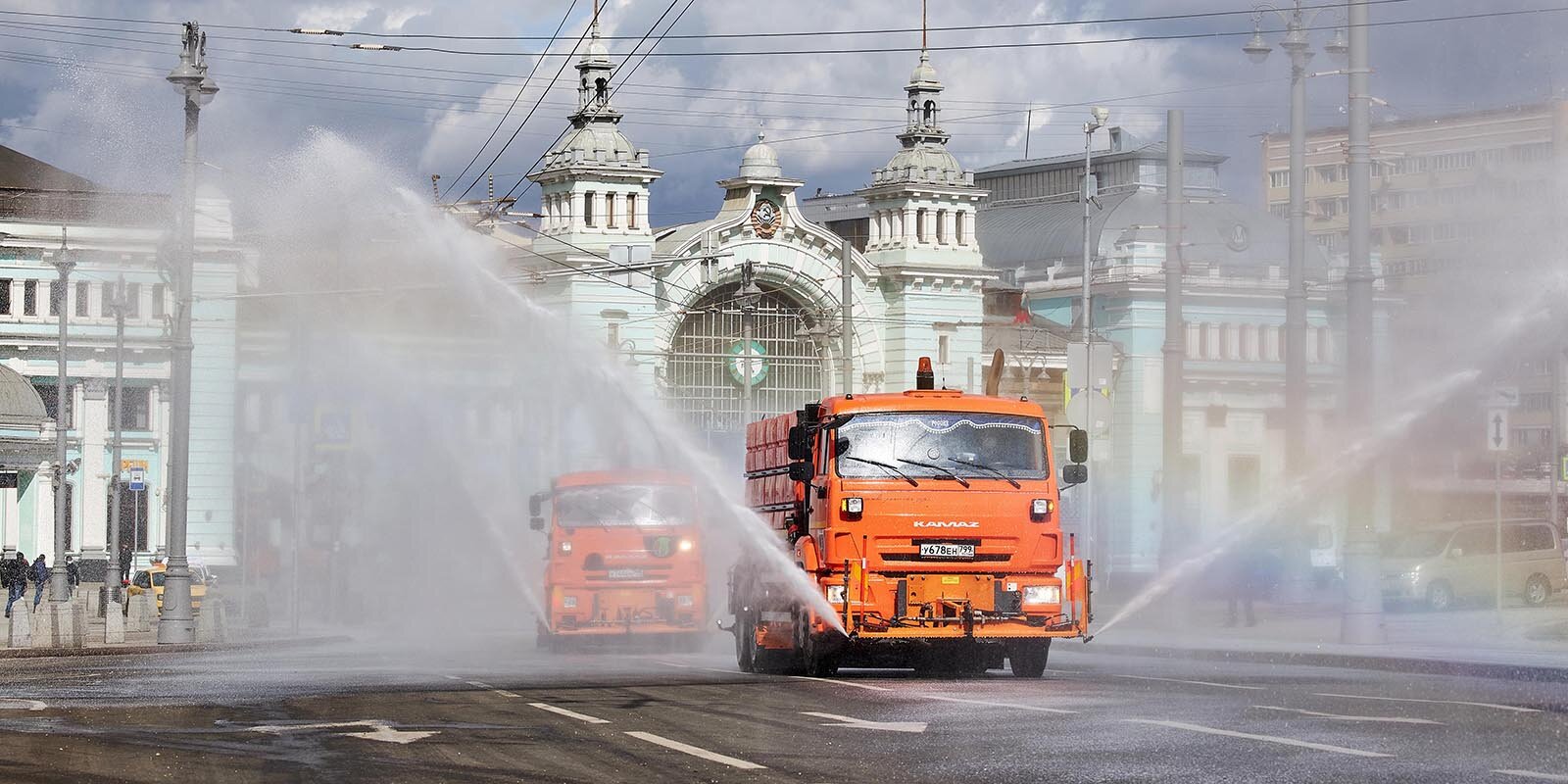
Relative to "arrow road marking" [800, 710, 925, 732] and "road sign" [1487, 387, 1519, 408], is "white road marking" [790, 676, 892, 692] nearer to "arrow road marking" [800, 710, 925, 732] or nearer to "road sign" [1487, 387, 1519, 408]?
"arrow road marking" [800, 710, 925, 732]

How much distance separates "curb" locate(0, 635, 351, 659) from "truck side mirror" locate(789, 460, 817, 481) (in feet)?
53.0

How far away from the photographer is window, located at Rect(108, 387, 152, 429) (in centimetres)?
8038

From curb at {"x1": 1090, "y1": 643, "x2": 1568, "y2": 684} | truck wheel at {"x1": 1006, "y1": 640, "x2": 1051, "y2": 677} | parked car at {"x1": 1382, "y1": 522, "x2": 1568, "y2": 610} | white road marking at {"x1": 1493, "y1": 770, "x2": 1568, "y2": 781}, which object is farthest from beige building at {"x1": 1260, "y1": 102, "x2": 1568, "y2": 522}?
white road marking at {"x1": 1493, "y1": 770, "x2": 1568, "y2": 781}

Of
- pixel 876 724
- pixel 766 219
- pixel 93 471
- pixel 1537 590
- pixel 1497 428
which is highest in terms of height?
pixel 766 219

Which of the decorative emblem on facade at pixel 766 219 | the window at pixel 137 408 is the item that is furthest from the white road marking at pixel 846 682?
the decorative emblem on facade at pixel 766 219

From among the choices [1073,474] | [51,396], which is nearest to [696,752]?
[1073,474]

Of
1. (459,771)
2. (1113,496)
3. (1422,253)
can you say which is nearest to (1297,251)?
(1422,253)

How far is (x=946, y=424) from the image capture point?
23781mm

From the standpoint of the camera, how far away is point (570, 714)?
59.7 ft

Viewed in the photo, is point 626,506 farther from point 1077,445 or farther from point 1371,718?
point 1371,718

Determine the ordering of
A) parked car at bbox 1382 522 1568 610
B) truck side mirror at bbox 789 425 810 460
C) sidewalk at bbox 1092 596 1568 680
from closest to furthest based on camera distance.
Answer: truck side mirror at bbox 789 425 810 460
sidewalk at bbox 1092 596 1568 680
parked car at bbox 1382 522 1568 610

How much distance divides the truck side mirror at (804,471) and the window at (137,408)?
6047 centimetres

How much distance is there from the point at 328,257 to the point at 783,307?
46.7 m

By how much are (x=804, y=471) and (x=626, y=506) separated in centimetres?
1223
